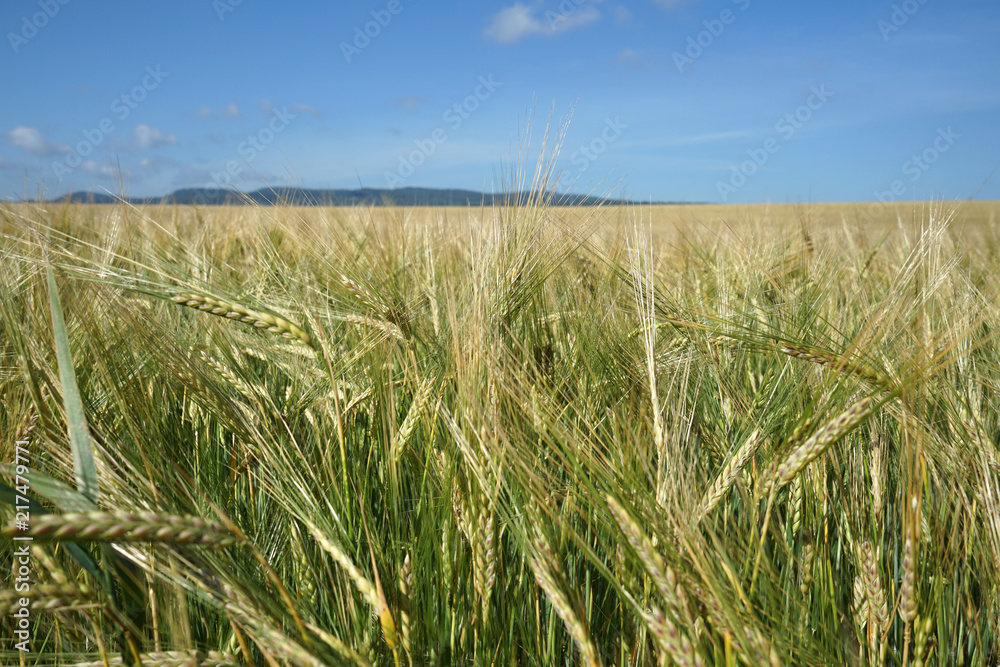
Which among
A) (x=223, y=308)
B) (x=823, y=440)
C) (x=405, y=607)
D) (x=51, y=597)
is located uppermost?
(x=223, y=308)

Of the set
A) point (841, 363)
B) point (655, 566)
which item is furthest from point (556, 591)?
point (841, 363)

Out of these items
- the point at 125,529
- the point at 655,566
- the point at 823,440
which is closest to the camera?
the point at 125,529

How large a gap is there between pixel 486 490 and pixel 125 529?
0.43 metres

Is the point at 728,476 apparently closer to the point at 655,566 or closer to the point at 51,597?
the point at 655,566

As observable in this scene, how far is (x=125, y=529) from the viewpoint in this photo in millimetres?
506

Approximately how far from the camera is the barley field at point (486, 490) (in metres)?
0.67

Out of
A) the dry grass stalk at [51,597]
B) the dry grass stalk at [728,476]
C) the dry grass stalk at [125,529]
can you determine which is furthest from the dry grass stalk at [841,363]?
the dry grass stalk at [51,597]

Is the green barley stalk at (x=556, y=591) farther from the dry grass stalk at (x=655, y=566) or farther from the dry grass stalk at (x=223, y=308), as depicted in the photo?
the dry grass stalk at (x=223, y=308)

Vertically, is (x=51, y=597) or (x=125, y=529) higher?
(x=125, y=529)

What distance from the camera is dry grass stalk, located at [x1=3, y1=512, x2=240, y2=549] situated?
1.52 feet

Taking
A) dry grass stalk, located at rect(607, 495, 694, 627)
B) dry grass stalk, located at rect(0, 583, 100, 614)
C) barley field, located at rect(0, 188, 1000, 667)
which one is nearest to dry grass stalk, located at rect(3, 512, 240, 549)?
barley field, located at rect(0, 188, 1000, 667)

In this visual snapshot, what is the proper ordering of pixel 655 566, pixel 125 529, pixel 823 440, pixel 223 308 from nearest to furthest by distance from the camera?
pixel 125 529
pixel 655 566
pixel 823 440
pixel 223 308

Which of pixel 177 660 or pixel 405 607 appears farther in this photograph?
pixel 405 607

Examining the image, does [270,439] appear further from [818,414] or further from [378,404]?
[818,414]
